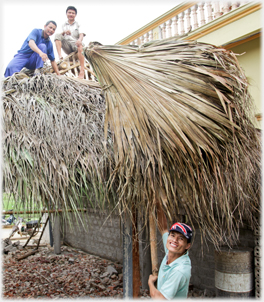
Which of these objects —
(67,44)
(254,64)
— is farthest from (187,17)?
(67,44)

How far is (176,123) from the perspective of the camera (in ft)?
9.15

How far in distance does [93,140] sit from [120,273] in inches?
154

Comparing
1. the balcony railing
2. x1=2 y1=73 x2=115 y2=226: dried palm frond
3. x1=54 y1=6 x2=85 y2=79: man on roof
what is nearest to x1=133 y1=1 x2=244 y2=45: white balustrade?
the balcony railing

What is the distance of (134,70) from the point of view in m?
3.03

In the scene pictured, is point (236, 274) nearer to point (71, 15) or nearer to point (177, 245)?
point (177, 245)

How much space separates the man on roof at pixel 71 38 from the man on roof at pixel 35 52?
53cm

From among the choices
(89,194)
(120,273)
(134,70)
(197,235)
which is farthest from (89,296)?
(134,70)

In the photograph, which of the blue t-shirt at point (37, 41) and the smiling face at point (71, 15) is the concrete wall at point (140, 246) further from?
the smiling face at point (71, 15)

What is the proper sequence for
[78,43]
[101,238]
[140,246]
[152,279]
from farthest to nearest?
[101,238] < [140,246] < [78,43] < [152,279]

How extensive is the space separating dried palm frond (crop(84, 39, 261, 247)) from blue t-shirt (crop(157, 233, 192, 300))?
613 millimetres

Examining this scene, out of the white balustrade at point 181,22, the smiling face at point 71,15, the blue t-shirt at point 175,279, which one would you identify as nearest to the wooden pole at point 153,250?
the blue t-shirt at point 175,279

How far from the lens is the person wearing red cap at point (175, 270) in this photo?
204 centimetres

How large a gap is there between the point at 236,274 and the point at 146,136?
2.35 metres

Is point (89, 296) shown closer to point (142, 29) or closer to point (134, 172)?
point (134, 172)
